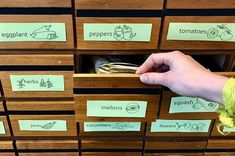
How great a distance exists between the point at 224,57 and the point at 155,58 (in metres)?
0.19

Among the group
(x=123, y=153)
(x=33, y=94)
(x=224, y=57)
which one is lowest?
(x=123, y=153)

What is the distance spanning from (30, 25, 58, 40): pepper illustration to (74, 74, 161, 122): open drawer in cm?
10

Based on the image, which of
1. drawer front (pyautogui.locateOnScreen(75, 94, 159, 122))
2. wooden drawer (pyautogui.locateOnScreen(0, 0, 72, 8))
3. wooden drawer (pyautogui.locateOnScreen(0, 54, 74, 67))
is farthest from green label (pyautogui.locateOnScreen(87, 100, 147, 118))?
wooden drawer (pyautogui.locateOnScreen(0, 0, 72, 8))

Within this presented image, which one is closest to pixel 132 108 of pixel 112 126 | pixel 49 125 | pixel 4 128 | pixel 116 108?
pixel 116 108

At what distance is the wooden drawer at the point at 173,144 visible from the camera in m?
0.83

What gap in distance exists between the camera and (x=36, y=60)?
0.66 meters

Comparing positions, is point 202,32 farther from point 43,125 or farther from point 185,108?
point 43,125

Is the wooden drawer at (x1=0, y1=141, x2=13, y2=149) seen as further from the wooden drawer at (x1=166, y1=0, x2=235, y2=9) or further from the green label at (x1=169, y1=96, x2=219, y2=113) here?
the wooden drawer at (x1=166, y1=0, x2=235, y2=9)

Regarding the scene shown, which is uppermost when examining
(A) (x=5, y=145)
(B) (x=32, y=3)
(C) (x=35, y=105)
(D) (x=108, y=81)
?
(B) (x=32, y=3)

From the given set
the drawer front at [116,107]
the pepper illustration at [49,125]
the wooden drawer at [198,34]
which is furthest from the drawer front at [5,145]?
the wooden drawer at [198,34]

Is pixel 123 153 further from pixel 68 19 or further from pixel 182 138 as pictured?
pixel 68 19

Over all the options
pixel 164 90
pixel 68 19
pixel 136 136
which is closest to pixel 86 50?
pixel 68 19

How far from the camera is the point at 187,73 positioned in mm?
562

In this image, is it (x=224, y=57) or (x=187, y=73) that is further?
(x=224, y=57)
